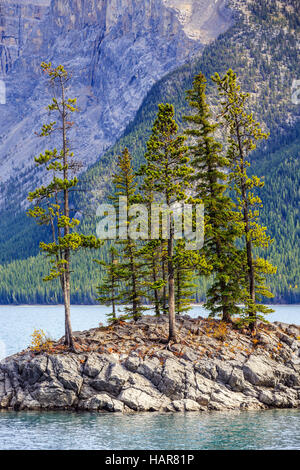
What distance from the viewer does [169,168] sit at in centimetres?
4381

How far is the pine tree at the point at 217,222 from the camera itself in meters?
45.8

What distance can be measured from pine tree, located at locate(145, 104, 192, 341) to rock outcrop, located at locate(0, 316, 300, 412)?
10.2ft

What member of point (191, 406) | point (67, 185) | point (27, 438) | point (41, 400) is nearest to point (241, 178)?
point (67, 185)

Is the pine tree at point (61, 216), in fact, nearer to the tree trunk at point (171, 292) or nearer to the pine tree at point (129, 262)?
the tree trunk at point (171, 292)

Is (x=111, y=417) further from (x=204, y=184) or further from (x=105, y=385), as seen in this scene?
(x=204, y=184)

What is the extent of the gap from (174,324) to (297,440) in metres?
14.3

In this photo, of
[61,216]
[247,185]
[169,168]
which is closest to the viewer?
[61,216]

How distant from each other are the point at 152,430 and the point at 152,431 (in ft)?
0.72

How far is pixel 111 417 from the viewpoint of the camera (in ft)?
116

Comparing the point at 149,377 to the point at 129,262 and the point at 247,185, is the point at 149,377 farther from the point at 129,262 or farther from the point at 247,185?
the point at 247,185

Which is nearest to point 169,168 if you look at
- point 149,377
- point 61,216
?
point 61,216

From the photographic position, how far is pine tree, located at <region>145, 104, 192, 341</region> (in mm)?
43094

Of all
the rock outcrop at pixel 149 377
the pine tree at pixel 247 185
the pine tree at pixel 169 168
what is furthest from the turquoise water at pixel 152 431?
the pine tree at pixel 247 185

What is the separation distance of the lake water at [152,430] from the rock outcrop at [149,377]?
113cm
